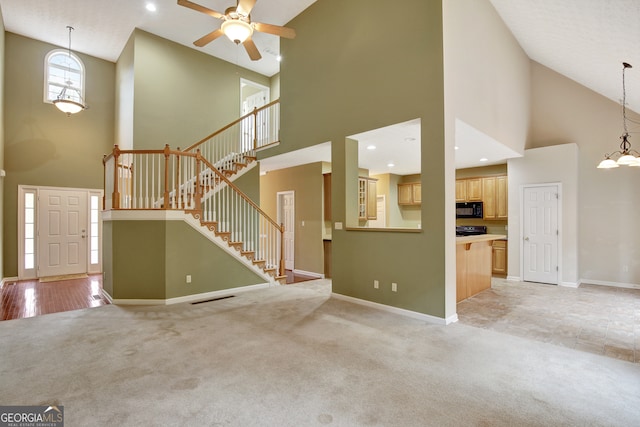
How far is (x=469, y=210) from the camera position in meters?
8.02

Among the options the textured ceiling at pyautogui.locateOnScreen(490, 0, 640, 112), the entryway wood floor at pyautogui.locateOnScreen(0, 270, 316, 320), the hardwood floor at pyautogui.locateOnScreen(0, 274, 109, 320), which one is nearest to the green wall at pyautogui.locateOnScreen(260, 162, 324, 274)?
the entryway wood floor at pyautogui.locateOnScreen(0, 270, 316, 320)

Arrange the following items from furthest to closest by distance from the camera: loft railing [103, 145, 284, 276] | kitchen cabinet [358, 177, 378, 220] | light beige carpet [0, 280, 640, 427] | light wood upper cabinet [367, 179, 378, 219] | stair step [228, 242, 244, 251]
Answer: light wood upper cabinet [367, 179, 378, 219], kitchen cabinet [358, 177, 378, 220], stair step [228, 242, 244, 251], loft railing [103, 145, 284, 276], light beige carpet [0, 280, 640, 427]

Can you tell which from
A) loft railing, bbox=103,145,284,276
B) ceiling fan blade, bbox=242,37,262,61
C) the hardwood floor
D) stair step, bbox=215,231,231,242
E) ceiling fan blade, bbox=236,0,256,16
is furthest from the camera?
stair step, bbox=215,231,231,242

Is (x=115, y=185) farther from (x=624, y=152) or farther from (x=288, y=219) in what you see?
(x=624, y=152)

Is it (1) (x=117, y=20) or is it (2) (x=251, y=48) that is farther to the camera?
(1) (x=117, y=20)

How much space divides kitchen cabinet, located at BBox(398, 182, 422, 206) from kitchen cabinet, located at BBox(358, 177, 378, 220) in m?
1.77

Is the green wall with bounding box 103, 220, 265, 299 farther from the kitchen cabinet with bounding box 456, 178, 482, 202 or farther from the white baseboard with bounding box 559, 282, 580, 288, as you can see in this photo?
the white baseboard with bounding box 559, 282, 580, 288

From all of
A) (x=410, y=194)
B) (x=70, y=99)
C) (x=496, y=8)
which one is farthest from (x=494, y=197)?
(x=70, y=99)

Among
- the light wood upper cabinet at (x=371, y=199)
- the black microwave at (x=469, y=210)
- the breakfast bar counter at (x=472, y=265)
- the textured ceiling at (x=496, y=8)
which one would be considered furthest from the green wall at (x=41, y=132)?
the black microwave at (x=469, y=210)

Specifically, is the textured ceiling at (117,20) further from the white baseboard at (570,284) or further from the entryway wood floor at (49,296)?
the white baseboard at (570,284)

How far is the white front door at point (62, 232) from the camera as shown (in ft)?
24.3

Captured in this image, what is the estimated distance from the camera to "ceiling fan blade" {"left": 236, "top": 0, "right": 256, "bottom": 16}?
3609mm

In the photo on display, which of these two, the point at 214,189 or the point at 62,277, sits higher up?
the point at 214,189

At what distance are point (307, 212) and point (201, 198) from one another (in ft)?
9.16
